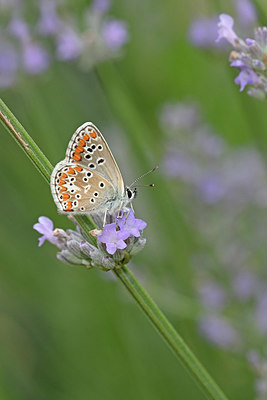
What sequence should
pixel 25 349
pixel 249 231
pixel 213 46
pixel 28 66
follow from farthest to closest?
pixel 25 349, pixel 249 231, pixel 28 66, pixel 213 46

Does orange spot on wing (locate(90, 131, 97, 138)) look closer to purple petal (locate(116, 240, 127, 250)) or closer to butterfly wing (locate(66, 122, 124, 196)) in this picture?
butterfly wing (locate(66, 122, 124, 196))

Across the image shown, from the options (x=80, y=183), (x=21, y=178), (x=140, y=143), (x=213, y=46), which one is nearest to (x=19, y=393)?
(x=21, y=178)

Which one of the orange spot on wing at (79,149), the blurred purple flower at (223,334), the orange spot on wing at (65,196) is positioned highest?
the orange spot on wing at (79,149)

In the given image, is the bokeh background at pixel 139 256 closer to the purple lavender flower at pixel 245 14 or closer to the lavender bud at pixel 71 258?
the purple lavender flower at pixel 245 14

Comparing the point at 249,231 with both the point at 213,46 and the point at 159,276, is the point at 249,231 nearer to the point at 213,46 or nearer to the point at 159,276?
the point at 159,276

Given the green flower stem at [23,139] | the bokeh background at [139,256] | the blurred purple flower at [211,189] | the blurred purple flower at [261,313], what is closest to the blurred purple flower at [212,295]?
the bokeh background at [139,256]
